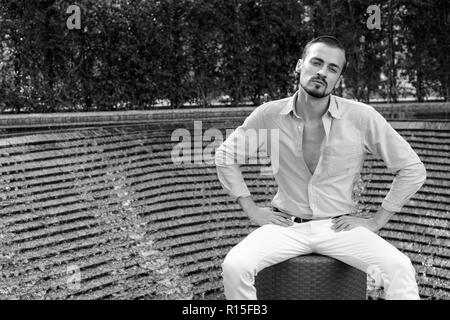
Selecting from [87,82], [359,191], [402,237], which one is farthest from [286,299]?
[87,82]

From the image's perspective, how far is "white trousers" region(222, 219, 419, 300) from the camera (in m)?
4.49

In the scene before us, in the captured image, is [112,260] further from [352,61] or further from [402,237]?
[352,61]

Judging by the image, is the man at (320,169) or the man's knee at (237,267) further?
the man at (320,169)

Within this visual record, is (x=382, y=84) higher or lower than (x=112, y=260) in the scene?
higher

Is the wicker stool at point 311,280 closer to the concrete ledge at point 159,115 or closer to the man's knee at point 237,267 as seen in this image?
the man's knee at point 237,267

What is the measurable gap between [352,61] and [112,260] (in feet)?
18.0

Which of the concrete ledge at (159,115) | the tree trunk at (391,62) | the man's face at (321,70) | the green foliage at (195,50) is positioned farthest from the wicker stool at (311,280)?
the tree trunk at (391,62)

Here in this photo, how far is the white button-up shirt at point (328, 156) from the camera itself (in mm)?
4887

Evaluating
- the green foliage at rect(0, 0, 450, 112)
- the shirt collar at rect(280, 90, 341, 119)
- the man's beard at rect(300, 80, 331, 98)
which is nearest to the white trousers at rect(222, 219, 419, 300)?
the shirt collar at rect(280, 90, 341, 119)

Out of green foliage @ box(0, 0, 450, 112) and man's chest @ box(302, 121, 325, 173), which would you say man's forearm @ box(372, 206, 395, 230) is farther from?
green foliage @ box(0, 0, 450, 112)

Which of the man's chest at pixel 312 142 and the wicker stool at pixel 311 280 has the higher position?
the man's chest at pixel 312 142

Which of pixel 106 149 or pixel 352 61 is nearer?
pixel 106 149

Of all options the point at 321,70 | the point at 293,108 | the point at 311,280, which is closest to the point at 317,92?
the point at 321,70

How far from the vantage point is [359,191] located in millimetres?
7910
